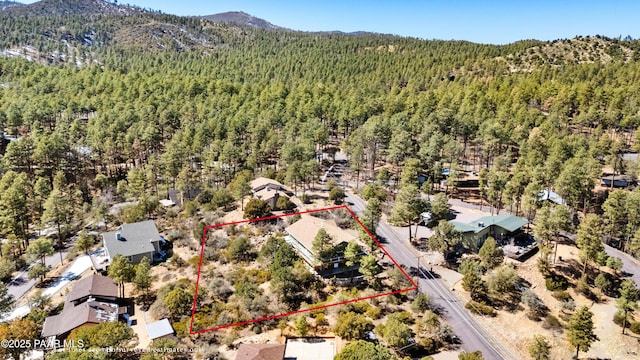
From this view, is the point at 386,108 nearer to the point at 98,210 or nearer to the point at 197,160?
the point at 197,160

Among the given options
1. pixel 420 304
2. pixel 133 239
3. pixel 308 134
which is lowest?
pixel 420 304

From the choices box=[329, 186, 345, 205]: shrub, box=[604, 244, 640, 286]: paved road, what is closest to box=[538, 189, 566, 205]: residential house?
box=[604, 244, 640, 286]: paved road

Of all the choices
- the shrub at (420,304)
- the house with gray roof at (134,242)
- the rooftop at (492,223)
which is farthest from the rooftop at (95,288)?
the rooftop at (492,223)

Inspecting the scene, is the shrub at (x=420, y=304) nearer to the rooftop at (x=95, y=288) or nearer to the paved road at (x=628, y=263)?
the paved road at (x=628, y=263)

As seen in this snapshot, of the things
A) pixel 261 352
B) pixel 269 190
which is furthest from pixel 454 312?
pixel 269 190

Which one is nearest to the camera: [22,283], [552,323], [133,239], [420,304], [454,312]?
[552,323]

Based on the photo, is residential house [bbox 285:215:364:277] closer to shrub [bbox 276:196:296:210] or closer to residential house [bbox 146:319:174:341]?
shrub [bbox 276:196:296:210]

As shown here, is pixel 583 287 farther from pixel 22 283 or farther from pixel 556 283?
pixel 22 283

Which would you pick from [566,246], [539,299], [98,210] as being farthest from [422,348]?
[98,210]
